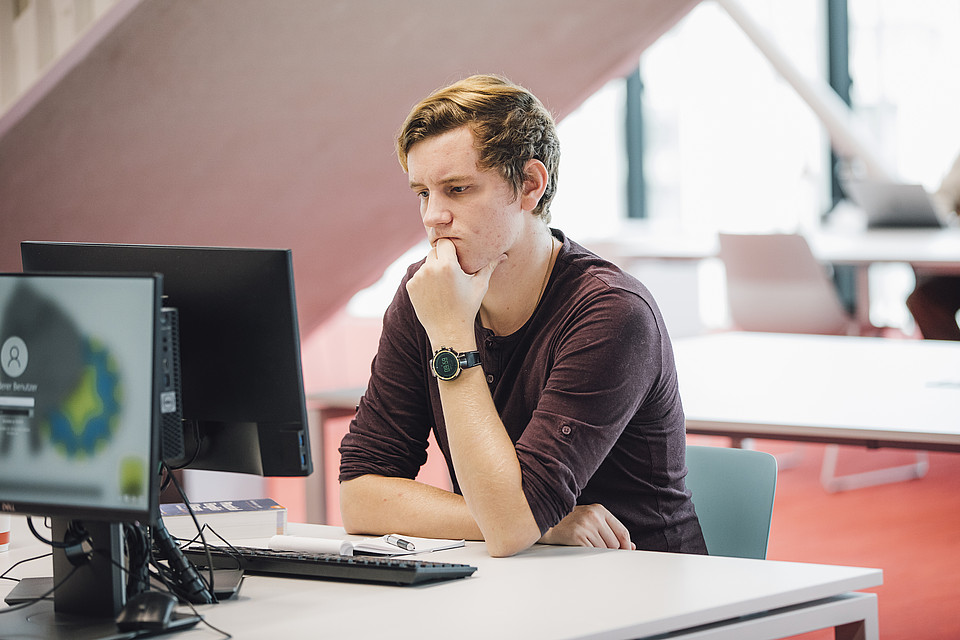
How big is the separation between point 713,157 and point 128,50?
6.34 metres

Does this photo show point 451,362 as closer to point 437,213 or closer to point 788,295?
point 437,213

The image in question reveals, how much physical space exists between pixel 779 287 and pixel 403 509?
3.41 metres

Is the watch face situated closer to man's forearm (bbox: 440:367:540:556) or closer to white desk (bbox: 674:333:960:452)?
man's forearm (bbox: 440:367:540:556)

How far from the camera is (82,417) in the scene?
127 centimetres

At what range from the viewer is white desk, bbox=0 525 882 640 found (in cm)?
127

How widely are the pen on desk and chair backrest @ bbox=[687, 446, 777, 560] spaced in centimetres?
55

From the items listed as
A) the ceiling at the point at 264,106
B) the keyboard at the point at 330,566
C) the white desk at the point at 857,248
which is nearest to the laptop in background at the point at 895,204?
the white desk at the point at 857,248

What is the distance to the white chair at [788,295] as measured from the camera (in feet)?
15.6

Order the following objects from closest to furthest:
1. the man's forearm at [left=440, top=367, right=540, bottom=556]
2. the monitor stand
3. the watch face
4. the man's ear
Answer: the monitor stand
the man's forearm at [left=440, top=367, right=540, bottom=556]
the watch face
the man's ear

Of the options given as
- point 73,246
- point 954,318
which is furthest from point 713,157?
point 73,246

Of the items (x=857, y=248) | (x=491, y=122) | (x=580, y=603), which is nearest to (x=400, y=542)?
(x=580, y=603)

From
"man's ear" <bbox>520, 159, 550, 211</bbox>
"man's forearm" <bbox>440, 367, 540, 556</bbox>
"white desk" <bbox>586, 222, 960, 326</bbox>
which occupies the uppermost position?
"white desk" <bbox>586, 222, 960, 326</bbox>

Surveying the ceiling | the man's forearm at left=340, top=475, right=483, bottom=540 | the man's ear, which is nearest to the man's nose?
the man's ear

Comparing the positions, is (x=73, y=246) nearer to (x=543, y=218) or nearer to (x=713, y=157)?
(x=543, y=218)
